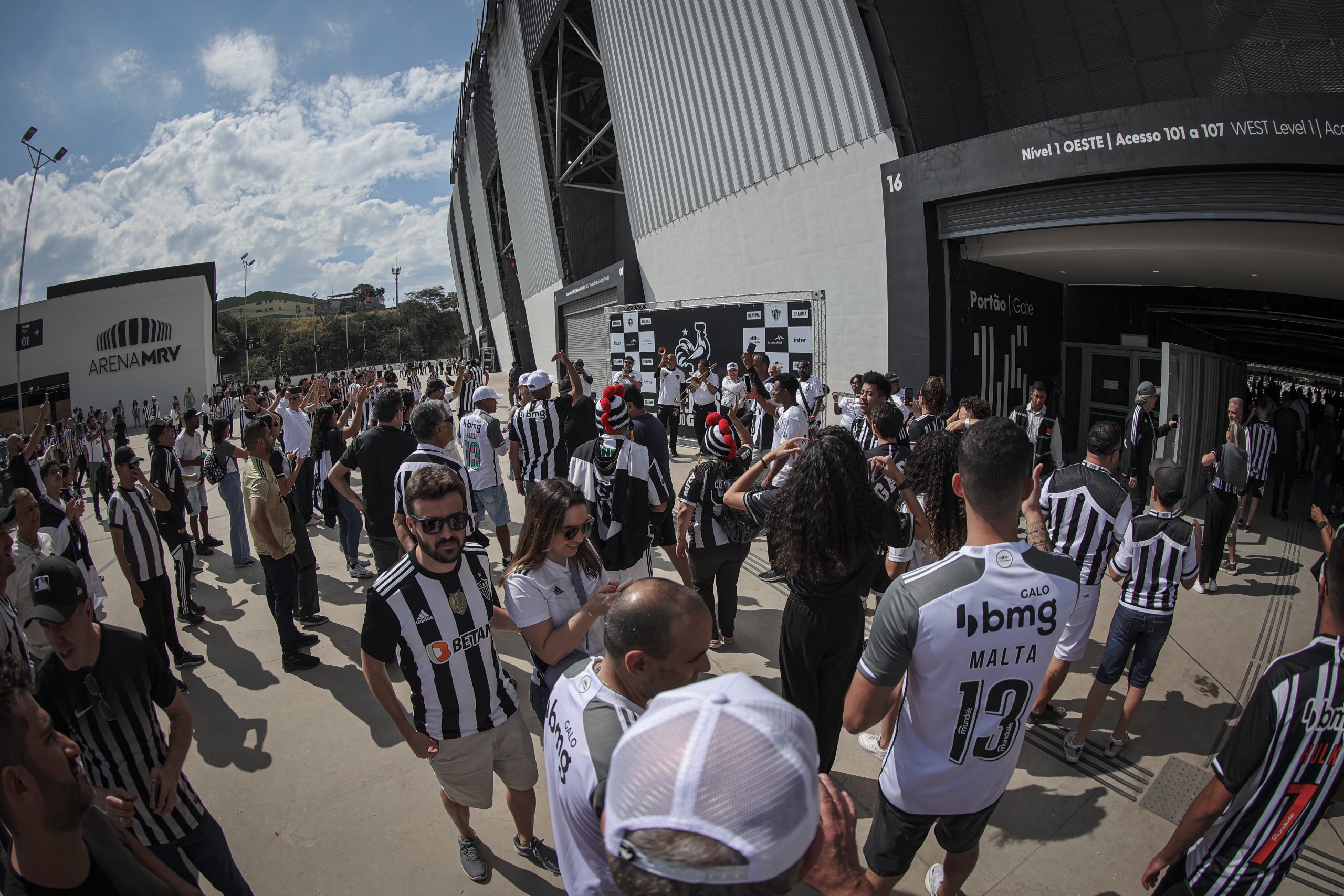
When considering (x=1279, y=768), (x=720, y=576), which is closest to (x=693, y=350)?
(x=720, y=576)

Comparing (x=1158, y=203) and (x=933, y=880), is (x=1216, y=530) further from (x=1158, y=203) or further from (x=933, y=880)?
(x=933, y=880)

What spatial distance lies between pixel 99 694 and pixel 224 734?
Answer: 7.44ft

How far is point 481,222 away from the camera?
4438cm

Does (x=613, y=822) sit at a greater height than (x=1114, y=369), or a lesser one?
lesser

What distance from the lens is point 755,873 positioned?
0.83m

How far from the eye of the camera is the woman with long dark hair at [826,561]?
9.36 ft

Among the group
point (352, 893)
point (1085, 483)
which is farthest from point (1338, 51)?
point (352, 893)

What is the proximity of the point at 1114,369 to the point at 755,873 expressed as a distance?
14599 millimetres

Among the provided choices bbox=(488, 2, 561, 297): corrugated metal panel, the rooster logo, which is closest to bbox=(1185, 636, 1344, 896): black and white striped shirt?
the rooster logo

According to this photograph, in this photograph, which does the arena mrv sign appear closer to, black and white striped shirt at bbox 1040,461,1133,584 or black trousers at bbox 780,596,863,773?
black trousers at bbox 780,596,863,773

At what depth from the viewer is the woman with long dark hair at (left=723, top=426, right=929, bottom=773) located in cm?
285

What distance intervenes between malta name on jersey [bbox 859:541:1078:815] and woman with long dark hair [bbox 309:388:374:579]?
19.3ft

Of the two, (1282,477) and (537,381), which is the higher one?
(537,381)

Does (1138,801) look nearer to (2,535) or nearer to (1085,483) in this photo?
(1085,483)
